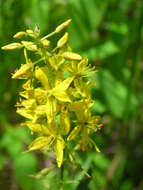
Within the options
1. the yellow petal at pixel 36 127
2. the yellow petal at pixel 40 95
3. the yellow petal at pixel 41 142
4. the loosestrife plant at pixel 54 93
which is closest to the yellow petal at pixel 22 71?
the loosestrife plant at pixel 54 93

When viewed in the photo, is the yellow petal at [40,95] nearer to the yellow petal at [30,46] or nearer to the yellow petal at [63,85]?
the yellow petal at [63,85]

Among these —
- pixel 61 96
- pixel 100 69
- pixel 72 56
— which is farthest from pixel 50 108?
pixel 100 69

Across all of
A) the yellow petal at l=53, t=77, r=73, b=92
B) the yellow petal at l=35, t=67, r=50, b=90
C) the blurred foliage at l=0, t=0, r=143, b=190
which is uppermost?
the yellow petal at l=35, t=67, r=50, b=90

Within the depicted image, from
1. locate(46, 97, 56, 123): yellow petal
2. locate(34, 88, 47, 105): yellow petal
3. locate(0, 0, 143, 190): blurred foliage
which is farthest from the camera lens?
locate(0, 0, 143, 190): blurred foliage

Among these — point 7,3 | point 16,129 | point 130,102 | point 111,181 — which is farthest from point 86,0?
point 111,181

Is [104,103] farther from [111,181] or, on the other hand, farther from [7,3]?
[7,3]

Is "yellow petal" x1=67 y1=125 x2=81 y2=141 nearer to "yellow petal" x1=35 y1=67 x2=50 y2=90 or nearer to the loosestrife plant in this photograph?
the loosestrife plant

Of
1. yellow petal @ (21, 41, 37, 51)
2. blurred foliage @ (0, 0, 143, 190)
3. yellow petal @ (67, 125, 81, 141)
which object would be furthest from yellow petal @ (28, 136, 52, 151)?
blurred foliage @ (0, 0, 143, 190)

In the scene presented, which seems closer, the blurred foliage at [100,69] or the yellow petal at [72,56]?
the yellow petal at [72,56]
